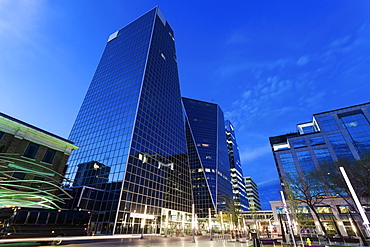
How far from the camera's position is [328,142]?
7069 cm

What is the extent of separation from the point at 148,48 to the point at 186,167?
154ft

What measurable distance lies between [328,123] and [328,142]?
8.65 meters

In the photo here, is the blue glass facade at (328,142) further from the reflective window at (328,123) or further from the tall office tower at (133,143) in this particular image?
the tall office tower at (133,143)

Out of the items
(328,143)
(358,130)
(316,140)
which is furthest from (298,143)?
(358,130)

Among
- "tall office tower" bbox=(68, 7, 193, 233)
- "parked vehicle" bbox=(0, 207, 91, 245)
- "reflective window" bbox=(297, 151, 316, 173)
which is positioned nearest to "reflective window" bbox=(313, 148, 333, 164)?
"reflective window" bbox=(297, 151, 316, 173)

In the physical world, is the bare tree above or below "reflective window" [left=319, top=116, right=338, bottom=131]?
below

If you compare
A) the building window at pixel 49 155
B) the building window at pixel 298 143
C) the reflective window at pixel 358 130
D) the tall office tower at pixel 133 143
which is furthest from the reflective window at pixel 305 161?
the building window at pixel 49 155

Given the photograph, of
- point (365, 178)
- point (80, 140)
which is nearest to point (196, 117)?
point (80, 140)

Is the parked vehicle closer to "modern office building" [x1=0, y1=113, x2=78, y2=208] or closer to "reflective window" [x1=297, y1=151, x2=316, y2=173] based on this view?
"modern office building" [x1=0, y1=113, x2=78, y2=208]

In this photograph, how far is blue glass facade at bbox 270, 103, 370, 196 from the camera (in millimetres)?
67000

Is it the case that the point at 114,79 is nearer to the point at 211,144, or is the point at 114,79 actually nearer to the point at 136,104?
the point at 136,104

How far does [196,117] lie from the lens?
11825 centimetres

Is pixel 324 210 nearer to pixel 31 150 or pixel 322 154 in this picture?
pixel 322 154

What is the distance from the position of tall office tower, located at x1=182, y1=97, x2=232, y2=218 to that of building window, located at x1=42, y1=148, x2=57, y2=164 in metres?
69.8
